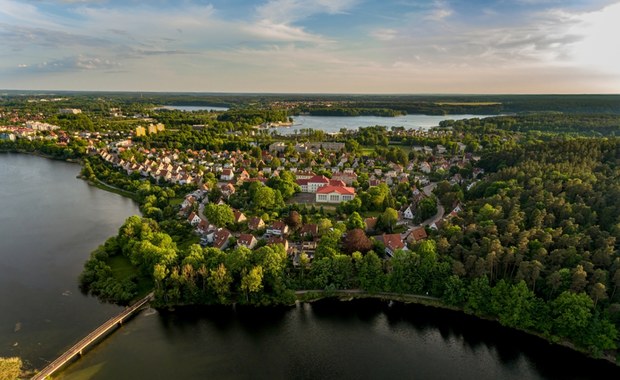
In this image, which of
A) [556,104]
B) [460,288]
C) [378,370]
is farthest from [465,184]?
[556,104]

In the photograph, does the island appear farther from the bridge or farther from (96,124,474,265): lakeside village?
the bridge

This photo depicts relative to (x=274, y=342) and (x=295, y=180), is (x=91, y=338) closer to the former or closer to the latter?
(x=274, y=342)

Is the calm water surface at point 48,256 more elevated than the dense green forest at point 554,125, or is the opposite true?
the dense green forest at point 554,125

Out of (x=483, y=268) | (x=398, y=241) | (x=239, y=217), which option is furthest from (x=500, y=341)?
(x=239, y=217)

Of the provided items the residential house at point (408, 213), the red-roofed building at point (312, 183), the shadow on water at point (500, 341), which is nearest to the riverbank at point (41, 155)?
the red-roofed building at point (312, 183)

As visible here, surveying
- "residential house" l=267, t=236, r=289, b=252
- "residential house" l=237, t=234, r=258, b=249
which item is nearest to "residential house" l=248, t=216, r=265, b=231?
"residential house" l=267, t=236, r=289, b=252

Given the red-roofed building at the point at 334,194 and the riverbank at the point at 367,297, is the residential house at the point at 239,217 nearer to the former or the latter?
the red-roofed building at the point at 334,194

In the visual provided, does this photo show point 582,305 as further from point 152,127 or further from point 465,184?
point 152,127
